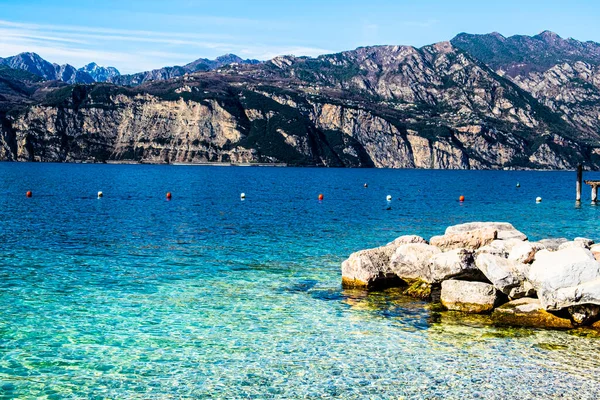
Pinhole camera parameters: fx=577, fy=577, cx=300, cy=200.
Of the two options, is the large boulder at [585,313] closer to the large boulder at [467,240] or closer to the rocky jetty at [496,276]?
the rocky jetty at [496,276]

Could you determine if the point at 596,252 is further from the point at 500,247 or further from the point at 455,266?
the point at 455,266

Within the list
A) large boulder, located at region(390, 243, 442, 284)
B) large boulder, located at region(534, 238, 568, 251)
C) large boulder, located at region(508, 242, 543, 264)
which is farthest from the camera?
large boulder, located at region(534, 238, 568, 251)

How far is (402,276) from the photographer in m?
29.6

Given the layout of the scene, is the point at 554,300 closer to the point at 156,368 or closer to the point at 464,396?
the point at 464,396

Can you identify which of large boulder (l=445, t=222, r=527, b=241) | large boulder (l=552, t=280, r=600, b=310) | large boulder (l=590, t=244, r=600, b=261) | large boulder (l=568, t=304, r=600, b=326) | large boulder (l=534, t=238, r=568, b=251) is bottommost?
large boulder (l=568, t=304, r=600, b=326)

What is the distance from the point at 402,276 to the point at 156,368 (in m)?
15.3

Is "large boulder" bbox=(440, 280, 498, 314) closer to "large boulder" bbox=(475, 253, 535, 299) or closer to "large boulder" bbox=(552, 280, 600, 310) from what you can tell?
"large boulder" bbox=(475, 253, 535, 299)

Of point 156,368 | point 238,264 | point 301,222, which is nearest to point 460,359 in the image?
point 156,368

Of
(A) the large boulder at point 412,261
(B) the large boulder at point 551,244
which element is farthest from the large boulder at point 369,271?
(B) the large boulder at point 551,244

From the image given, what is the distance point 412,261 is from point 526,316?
23.3 ft

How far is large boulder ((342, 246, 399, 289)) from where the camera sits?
1158 inches

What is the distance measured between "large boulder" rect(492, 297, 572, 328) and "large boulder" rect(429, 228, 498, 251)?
278 inches

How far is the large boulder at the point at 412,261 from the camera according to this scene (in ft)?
95.5

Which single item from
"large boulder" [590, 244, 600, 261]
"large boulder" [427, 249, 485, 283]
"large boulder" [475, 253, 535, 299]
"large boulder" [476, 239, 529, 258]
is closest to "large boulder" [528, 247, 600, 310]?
"large boulder" [475, 253, 535, 299]
